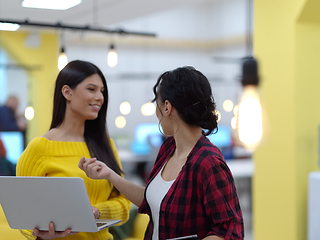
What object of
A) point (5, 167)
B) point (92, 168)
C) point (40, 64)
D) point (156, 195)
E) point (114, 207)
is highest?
point (40, 64)

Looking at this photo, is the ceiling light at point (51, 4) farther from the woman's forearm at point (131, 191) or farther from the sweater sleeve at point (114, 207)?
the woman's forearm at point (131, 191)

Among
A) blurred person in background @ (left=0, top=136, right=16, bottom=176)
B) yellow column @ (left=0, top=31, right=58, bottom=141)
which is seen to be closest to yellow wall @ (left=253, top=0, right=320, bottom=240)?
blurred person in background @ (left=0, top=136, right=16, bottom=176)

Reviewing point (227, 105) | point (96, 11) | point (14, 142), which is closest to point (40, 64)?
point (96, 11)

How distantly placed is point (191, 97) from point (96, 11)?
438 cm

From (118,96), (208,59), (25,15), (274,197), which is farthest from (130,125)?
(274,197)

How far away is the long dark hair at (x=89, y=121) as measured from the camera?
1.87m

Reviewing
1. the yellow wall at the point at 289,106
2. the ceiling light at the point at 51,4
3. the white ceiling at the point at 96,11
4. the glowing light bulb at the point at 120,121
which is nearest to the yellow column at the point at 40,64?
the white ceiling at the point at 96,11

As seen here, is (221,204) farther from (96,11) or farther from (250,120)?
(96,11)

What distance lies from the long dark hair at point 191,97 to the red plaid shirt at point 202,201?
0.10 metres

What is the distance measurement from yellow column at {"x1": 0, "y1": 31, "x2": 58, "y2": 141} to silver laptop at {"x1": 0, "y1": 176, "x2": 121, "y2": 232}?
19.7 ft

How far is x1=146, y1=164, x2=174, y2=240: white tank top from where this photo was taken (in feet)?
4.89

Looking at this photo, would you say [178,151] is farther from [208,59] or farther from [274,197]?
[208,59]

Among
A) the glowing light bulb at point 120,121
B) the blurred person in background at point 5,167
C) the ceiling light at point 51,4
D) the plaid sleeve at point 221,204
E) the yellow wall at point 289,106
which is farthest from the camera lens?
the glowing light bulb at point 120,121

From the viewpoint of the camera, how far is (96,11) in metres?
5.43
